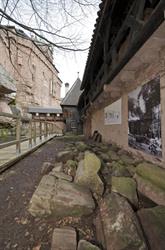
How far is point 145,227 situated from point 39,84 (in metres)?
22.6

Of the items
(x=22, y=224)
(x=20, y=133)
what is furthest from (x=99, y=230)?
(x=20, y=133)

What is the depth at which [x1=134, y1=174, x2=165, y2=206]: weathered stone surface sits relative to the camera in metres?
1.70

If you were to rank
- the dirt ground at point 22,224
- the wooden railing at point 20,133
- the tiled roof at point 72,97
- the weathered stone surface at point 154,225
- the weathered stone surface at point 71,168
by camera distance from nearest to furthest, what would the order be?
the weathered stone surface at point 154,225 → the dirt ground at point 22,224 → the weathered stone surface at point 71,168 → the wooden railing at point 20,133 → the tiled roof at point 72,97

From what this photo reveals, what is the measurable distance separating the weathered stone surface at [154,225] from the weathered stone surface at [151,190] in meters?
0.22

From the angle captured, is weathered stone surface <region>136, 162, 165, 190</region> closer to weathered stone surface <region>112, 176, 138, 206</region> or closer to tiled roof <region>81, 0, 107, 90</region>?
weathered stone surface <region>112, 176, 138, 206</region>

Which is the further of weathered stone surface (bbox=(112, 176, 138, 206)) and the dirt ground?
weathered stone surface (bbox=(112, 176, 138, 206))

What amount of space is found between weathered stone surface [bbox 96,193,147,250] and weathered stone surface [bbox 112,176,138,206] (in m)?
0.24

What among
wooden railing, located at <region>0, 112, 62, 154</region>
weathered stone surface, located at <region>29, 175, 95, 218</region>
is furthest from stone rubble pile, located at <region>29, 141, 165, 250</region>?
wooden railing, located at <region>0, 112, 62, 154</region>

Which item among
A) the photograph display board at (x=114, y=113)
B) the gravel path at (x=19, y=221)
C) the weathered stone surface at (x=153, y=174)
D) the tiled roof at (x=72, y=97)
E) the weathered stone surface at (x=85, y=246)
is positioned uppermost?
the tiled roof at (x=72, y=97)

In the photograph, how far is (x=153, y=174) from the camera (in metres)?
2.04

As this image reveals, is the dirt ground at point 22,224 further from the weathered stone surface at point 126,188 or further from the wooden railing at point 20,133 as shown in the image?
the wooden railing at point 20,133

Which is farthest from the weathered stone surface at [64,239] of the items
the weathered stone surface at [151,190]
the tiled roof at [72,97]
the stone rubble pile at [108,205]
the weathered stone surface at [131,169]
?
the tiled roof at [72,97]

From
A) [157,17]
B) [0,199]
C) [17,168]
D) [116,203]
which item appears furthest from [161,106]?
[17,168]

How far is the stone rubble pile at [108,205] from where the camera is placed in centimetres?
126
